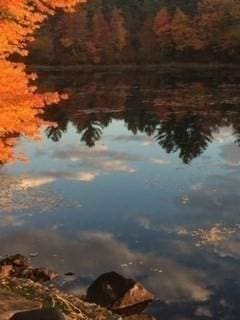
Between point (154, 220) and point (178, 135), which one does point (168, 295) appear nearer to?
point (154, 220)

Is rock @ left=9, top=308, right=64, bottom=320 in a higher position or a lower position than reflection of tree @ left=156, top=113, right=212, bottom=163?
lower

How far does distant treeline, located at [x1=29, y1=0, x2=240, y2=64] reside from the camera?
11925cm

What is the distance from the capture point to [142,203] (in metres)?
30.5

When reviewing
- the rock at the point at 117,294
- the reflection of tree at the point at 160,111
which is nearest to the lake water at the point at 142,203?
the reflection of tree at the point at 160,111

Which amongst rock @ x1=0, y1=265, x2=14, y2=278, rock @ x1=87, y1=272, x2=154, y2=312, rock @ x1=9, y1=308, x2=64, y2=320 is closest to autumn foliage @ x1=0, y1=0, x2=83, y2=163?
rock @ x1=0, y1=265, x2=14, y2=278

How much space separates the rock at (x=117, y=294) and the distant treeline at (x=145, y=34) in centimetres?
10033

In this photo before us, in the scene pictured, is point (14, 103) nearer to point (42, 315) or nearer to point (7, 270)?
point (7, 270)

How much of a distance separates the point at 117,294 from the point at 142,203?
38.8 feet

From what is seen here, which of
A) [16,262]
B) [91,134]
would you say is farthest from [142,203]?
[91,134]

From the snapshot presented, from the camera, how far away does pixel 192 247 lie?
23.8 m

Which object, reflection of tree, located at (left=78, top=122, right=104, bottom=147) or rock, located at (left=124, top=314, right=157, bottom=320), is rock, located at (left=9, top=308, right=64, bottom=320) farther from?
reflection of tree, located at (left=78, top=122, right=104, bottom=147)

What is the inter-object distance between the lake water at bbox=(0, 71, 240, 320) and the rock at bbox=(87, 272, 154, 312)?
2.35 ft

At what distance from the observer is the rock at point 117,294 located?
1866 centimetres

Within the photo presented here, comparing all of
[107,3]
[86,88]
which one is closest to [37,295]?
[86,88]
